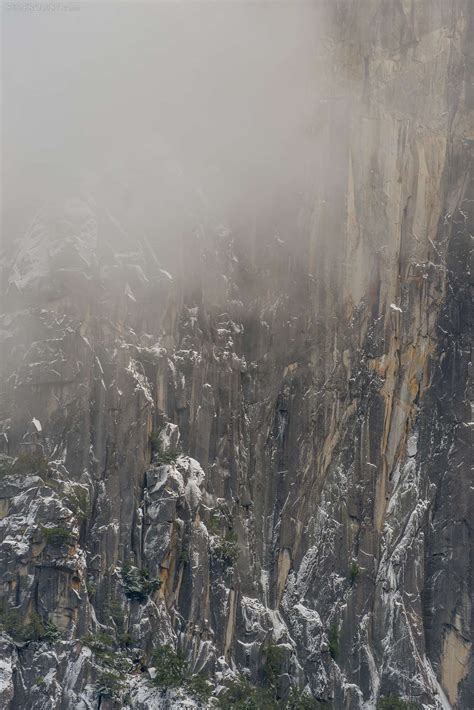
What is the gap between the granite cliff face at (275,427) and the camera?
71312 millimetres

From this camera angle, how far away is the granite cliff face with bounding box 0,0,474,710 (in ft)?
234

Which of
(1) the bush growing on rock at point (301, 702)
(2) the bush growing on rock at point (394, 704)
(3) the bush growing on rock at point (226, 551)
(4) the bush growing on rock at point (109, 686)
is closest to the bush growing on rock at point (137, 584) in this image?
(3) the bush growing on rock at point (226, 551)

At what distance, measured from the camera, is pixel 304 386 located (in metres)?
79.1

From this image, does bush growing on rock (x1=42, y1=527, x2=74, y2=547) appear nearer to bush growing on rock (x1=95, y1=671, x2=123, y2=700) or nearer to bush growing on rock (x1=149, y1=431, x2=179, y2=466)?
bush growing on rock (x1=95, y1=671, x2=123, y2=700)

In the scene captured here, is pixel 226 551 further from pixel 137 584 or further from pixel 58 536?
pixel 58 536

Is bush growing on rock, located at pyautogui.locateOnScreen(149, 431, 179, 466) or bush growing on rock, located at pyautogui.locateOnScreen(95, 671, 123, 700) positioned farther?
bush growing on rock, located at pyautogui.locateOnScreen(149, 431, 179, 466)

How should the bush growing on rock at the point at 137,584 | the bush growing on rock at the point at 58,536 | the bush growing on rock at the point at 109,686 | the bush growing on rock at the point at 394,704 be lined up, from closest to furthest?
1. the bush growing on rock at the point at 109,686
2. the bush growing on rock at the point at 58,536
3. the bush growing on rock at the point at 137,584
4. the bush growing on rock at the point at 394,704

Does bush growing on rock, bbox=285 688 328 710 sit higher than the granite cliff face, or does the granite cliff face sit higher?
the granite cliff face

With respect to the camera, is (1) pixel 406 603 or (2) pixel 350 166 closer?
(1) pixel 406 603

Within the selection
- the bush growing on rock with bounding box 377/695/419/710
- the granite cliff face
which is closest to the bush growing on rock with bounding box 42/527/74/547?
the granite cliff face

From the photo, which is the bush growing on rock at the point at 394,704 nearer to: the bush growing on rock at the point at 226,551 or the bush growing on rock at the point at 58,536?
the bush growing on rock at the point at 226,551

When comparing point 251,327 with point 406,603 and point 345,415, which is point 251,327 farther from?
point 406,603

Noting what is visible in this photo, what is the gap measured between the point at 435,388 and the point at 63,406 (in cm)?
1739

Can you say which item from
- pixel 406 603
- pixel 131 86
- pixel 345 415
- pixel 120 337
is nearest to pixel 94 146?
pixel 131 86
